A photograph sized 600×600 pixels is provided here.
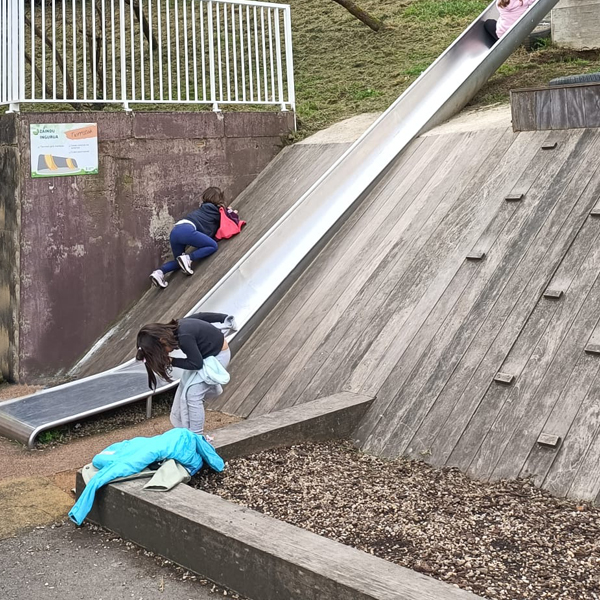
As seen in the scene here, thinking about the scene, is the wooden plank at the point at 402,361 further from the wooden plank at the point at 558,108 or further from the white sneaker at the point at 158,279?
the white sneaker at the point at 158,279

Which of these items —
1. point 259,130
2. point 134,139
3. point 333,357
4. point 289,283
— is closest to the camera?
point 333,357

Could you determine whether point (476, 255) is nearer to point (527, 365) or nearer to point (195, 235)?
point (527, 365)

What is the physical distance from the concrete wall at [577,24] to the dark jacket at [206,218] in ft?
19.3

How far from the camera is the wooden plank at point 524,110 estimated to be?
24.8 ft

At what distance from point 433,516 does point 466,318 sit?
1.95 m

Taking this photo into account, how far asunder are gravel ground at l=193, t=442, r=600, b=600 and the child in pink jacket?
6580 millimetres

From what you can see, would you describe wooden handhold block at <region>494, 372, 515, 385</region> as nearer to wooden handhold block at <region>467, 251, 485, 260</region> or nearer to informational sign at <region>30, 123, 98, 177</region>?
wooden handhold block at <region>467, 251, 485, 260</region>

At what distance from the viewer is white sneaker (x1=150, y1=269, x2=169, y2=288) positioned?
944 cm

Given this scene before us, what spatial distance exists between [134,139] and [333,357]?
4078 mm

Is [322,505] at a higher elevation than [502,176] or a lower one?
lower

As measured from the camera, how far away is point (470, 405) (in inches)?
221

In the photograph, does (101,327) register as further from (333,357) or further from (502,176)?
(502,176)

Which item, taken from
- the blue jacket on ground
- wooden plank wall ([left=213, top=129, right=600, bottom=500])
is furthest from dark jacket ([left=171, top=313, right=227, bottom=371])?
wooden plank wall ([left=213, top=129, right=600, bottom=500])

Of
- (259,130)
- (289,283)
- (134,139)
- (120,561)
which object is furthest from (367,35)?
(120,561)
